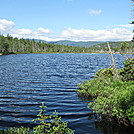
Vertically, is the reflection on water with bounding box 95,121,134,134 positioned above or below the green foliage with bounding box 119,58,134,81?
below

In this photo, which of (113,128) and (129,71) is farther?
(129,71)

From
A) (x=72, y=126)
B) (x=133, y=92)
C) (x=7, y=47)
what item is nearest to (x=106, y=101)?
(x=133, y=92)

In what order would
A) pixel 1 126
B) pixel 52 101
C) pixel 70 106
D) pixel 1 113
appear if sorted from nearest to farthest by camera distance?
pixel 1 126 < pixel 1 113 < pixel 70 106 < pixel 52 101

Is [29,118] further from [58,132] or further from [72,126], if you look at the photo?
[58,132]

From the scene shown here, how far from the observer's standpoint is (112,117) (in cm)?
1341

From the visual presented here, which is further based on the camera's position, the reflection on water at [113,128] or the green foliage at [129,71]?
the green foliage at [129,71]

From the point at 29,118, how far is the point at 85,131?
5.02 m

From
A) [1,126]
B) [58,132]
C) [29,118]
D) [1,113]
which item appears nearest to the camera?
[58,132]

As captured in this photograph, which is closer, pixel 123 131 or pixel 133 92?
pixel 123 131

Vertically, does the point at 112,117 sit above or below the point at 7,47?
below

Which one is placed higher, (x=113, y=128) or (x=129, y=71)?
(x=129, y=71)

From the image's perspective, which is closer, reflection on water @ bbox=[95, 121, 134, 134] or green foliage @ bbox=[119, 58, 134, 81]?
reflection on water @ bbox=[95, 121, 134, 134]

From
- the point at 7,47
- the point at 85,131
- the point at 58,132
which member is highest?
the point at 7,47

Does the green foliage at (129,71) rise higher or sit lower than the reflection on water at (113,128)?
higher
